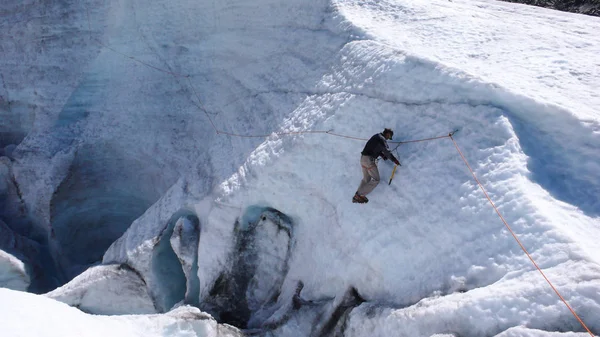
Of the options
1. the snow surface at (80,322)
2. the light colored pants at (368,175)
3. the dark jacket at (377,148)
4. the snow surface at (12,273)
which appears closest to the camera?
the snow surface at (80,322)

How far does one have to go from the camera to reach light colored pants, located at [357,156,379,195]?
7.47m

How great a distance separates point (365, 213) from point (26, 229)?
37.5 feet

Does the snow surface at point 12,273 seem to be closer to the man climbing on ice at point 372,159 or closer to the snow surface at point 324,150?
the snow surface at point 324,150

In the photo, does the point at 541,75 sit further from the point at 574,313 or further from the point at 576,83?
the point at 574,313

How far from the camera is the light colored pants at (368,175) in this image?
7473 millimetres

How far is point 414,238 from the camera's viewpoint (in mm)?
6984

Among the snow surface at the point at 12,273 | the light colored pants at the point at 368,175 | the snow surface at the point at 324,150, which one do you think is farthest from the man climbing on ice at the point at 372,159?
the snow surface at the point at 12,273

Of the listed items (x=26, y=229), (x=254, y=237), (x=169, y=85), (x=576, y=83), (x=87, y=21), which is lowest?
(x=26, y=229)

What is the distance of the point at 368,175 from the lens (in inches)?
301

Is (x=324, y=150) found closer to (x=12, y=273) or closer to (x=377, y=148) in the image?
(x=377, y=148)

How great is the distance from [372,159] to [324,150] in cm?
158

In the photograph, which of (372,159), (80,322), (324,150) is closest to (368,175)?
(372,159)

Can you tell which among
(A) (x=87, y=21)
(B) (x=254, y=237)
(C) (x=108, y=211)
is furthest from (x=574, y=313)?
(A) (x=87, y=21)

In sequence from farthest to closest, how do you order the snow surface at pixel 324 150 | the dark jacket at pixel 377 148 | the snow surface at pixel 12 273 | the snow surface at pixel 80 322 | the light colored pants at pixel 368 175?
the snow surface at pixel 12 273 < the light colored pants at pixel 368 175 < the dark jacket at pixel 377 148 < the snow surface at pixel 80 322 < the snow surface at pixel 324 150
